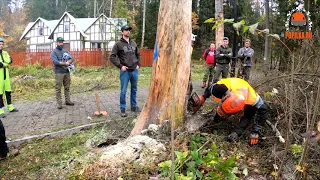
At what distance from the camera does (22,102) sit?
30.2 feet

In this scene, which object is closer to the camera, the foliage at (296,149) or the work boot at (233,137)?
the foliage at (296,149)

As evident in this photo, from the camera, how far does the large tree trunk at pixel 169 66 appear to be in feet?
14.5

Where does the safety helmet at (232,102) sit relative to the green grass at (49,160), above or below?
above

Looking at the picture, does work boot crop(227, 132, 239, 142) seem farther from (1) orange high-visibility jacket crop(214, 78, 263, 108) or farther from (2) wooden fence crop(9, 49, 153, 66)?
(2) wooden fence crop(9, 49, 153, 66)

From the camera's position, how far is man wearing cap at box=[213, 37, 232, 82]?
9562 mm

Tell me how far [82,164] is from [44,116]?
391 centimetres

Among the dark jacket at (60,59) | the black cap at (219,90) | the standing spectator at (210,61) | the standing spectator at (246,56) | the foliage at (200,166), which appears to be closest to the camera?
the foliage at (200,166)

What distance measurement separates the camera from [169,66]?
4.47m

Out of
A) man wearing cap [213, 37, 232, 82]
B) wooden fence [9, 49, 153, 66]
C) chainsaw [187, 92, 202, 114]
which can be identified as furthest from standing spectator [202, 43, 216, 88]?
wooden fence [9, 49, 153, 66]

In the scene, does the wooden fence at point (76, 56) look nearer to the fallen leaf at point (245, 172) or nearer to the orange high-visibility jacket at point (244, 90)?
the orange high-visibility jacket at point (244, 90)

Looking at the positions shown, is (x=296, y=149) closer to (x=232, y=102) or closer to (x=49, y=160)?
(x=232, y=102)

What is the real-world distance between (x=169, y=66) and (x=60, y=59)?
13.9ft

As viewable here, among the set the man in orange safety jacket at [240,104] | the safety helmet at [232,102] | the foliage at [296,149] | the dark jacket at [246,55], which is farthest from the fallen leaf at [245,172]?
the dark jacket at [246,55]

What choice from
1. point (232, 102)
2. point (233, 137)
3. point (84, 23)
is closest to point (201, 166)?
point (233, 137)
